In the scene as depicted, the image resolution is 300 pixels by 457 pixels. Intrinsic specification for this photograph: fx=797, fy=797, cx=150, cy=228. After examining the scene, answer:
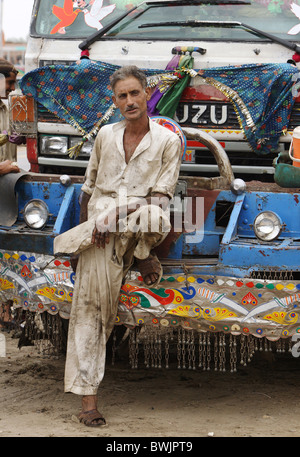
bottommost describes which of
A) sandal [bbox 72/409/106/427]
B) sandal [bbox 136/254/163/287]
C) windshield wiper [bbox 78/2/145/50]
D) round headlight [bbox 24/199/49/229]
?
sandal [bbox 72/409/106/427]

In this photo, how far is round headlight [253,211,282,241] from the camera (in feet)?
14.1

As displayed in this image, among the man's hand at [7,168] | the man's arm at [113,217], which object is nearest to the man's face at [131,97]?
the man's arm at [113,217]

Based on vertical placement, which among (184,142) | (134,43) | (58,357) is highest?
(134,43)

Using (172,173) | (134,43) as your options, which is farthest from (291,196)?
(134,43)

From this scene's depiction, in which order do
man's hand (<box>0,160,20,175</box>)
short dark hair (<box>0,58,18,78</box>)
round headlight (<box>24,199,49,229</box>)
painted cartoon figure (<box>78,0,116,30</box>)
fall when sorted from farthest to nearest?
1. short dark hair (<box>0,58,18,78</box>)
2. painted cartoon figure (<box>78,0,116,30</box>)
3. man's hand (<box>0,160,20,175</box>)
4. round headlight (<box>24,199,49,229</box>)

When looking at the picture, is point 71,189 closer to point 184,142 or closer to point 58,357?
point 184,142

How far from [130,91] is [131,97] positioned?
0.11 ft

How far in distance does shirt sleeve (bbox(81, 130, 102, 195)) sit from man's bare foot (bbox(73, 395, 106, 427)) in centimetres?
114

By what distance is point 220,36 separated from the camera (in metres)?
5.09

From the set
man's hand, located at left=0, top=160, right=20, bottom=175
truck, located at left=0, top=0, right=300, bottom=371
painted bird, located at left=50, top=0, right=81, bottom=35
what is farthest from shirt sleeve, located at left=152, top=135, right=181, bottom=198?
painted bird, located at left=50, top=0, right=81, bottom=35

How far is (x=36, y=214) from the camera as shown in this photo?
4.77 m

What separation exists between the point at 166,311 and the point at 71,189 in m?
1.00

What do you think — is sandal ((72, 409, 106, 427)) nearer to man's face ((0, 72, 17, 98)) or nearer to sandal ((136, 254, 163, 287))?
sandal ((136, 254, 163, 287))

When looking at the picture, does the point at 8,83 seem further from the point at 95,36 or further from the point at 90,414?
the point at 90,414
